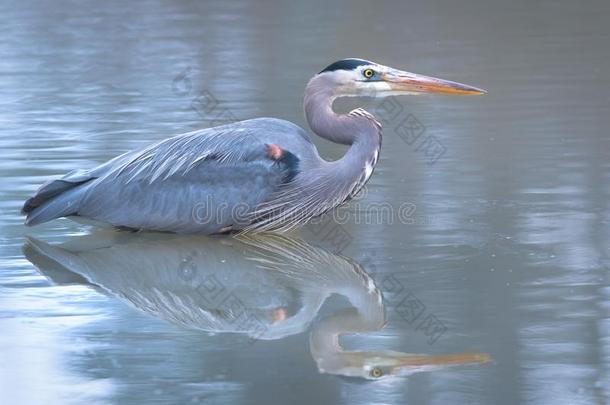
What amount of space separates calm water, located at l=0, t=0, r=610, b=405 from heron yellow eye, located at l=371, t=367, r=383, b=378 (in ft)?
0.23

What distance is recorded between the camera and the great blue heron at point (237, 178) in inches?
300

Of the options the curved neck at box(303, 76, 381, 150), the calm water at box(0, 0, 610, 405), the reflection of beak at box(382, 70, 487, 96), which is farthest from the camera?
the reflection of beak at box(382, 70, 487, 96)

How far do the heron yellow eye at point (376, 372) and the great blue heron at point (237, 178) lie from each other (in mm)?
2366

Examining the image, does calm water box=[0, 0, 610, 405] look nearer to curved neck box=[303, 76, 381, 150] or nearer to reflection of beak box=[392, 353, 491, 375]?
reflection of beak box=[392, 353, 491, 375]

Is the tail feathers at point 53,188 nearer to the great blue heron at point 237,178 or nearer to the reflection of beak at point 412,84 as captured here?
the great blue heron at point 237,178

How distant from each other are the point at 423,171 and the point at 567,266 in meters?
2.24

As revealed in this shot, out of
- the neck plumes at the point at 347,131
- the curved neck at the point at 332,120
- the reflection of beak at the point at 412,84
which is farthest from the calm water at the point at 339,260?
the reflection of beak at the point at 412,84

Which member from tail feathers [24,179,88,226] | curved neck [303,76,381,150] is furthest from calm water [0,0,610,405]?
curved neck [303,76,381,150]

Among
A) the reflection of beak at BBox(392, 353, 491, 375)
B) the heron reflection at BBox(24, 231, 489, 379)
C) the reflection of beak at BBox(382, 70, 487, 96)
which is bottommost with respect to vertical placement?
the heron reflection at BBox(24, 231, 489, 379)

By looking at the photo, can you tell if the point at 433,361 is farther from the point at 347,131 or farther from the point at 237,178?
the point at 347,131

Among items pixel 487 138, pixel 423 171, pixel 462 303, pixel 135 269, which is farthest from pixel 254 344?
pixel 487 138

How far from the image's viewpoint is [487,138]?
9633 mm

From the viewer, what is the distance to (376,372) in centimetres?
535

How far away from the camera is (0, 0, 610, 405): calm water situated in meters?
5.31
